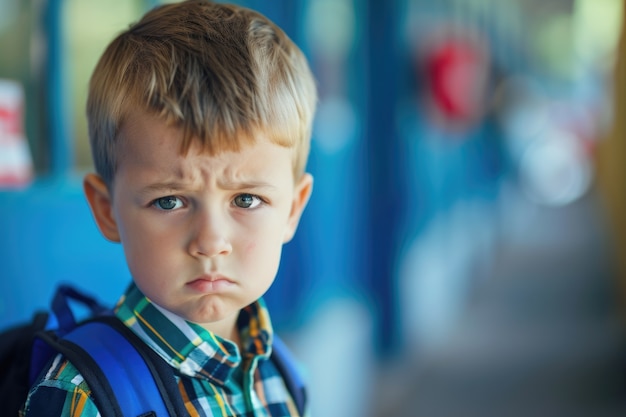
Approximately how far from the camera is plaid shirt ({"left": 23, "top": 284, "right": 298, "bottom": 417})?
97 cm

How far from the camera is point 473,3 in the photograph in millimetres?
8414

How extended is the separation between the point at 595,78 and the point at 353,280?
768 inches

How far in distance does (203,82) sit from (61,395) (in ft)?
1.39

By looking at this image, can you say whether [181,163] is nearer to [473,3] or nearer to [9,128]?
[9,128]

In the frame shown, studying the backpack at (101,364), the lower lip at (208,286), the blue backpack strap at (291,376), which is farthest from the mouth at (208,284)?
the blue backpack strap at (291,376)

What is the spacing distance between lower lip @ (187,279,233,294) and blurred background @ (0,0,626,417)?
0.82 metres

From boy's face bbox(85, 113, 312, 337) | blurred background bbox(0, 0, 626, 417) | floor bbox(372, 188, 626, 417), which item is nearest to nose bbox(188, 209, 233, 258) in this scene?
boy's face bbox(85, 113, 312, 337)

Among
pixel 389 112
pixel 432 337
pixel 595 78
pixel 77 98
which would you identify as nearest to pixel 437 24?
pixel 389 112

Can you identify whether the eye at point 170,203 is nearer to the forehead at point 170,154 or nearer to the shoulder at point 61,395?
the forehead at point 170,154

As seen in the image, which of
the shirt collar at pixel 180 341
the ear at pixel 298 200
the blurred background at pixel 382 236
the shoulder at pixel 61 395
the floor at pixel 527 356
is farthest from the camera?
the floor at pixel 527 356

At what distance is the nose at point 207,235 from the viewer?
981 millimetres

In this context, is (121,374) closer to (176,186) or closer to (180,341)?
(180,341)

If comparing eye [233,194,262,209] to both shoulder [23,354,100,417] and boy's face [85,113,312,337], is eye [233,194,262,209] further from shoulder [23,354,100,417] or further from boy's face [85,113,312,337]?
shoulder [23,354,100,417]

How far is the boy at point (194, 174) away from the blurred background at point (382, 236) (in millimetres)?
755
